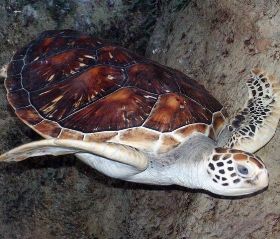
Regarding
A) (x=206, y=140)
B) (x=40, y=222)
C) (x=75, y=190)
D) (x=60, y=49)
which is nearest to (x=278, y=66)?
(x=206, y=140)

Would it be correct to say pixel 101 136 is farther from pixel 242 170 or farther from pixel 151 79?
pixel 242 170

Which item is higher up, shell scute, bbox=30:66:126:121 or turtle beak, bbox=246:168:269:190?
turtle beak, bbox=246:168:269:190

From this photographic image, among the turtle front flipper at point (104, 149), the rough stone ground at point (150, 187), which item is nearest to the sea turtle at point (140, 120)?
the turtle front flipper at point (104, 149)

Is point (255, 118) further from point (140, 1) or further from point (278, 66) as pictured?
point (140, 1)

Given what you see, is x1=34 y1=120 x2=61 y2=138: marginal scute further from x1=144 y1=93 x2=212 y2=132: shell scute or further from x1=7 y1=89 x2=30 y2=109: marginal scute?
x1=144 y1=93 x2=212 y2=132: shell scute

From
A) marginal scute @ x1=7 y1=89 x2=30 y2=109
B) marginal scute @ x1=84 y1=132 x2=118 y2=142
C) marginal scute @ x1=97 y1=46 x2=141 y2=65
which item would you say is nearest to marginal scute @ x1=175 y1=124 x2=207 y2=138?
marginal scute @ x1=84 y1=132 x2=118 y2=142

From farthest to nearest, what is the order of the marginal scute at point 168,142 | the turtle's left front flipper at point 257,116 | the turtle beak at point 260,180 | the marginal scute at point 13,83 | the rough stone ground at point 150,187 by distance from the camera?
the marginal scute at point 13,83 → the rough stone ground at point 150,187 → the turtle's left front flipper at point 257,116 → the marginal scute at point 168,142 → the turtle beak at point 260,180

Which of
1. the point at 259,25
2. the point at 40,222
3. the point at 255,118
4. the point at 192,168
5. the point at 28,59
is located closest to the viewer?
the point at 192,168

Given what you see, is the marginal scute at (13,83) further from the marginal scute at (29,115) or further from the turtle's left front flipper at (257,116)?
the turtle's left front flipper at (257,116)
